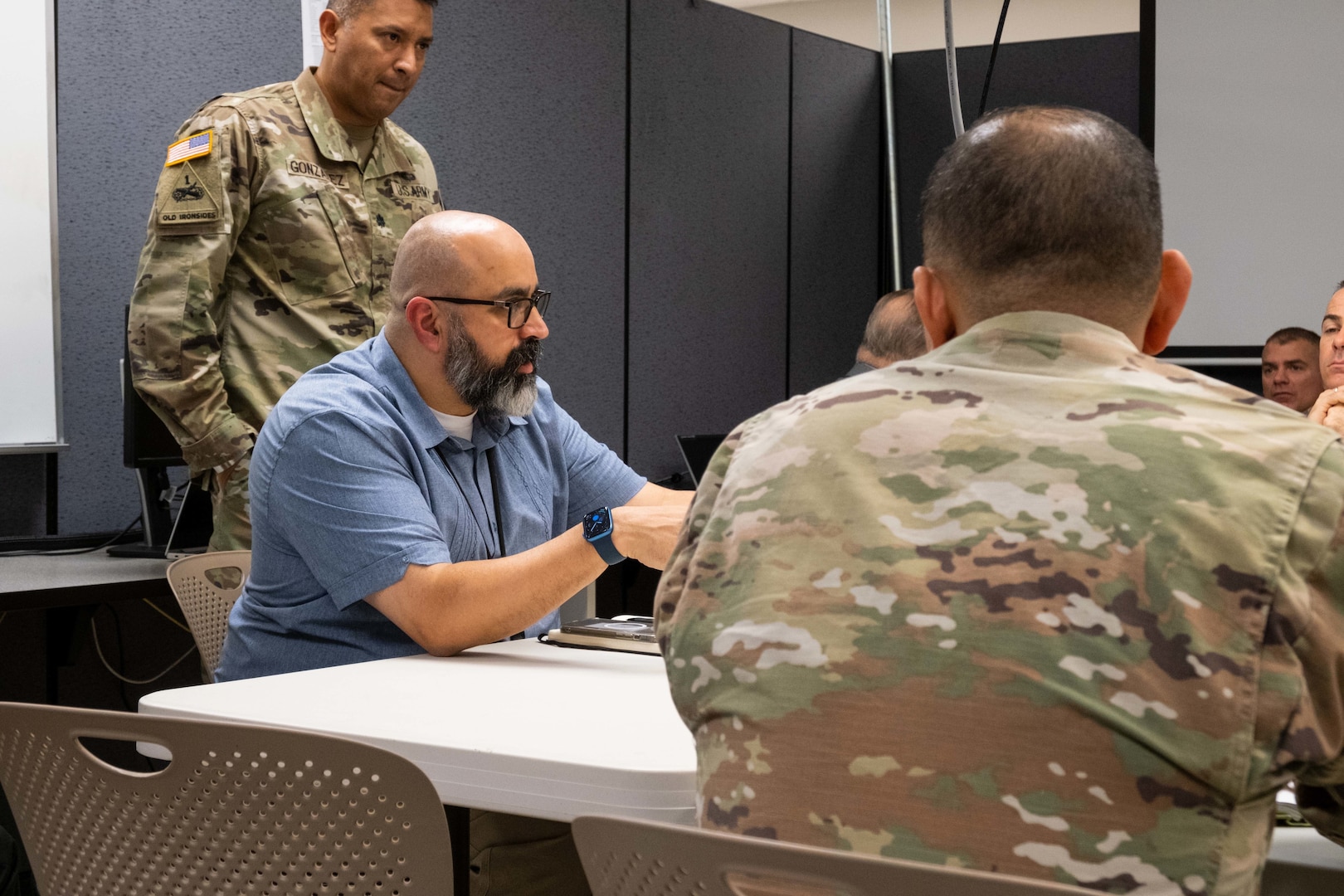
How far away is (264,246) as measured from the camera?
2406 mm

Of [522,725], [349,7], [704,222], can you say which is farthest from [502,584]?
[704,222]

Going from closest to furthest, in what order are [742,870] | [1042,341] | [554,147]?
[742,870] → [1042,341] → [554,147]

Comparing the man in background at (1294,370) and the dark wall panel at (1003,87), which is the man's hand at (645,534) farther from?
the dark wall panel at (1003,87)

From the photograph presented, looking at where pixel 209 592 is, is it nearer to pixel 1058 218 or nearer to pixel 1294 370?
pixel 1058 218

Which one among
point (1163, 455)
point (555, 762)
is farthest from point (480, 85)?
point (1163, 455)

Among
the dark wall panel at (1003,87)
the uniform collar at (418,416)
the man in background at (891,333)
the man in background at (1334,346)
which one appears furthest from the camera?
the dark wall panel at (1003,87)

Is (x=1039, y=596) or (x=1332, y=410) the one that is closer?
(x=1039, y=596)

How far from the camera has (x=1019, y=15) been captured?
657 cm

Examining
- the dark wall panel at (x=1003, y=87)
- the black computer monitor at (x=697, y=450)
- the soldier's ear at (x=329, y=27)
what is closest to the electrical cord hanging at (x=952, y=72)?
the dark wall panel at (x=1003, y=87)

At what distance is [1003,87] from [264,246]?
3.27 metres

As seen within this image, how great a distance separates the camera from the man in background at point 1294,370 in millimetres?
3610

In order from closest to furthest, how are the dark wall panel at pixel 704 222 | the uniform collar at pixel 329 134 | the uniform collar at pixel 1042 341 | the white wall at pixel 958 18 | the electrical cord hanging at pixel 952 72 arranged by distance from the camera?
the uniform collar at pixel 1042 341 < the uniform collar at pixel 329 134 < the electrical cord hanging at pixel 952 72 < the dark wall panel at pixel 704 222 < the white wall at pixel 958 18

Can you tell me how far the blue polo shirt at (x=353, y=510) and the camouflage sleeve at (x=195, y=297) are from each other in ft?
2.14

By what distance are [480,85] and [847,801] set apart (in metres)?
3.36
